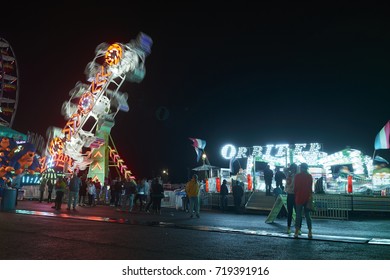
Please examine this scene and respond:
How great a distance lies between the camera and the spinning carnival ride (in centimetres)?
3131

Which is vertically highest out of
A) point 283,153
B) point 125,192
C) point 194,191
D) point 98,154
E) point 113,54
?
point 113,54

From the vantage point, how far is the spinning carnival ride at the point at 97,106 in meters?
31.3

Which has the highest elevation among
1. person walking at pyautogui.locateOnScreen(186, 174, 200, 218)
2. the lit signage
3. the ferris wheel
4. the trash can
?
the ferris wheel

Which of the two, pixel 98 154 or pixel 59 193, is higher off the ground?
pixel 98 154

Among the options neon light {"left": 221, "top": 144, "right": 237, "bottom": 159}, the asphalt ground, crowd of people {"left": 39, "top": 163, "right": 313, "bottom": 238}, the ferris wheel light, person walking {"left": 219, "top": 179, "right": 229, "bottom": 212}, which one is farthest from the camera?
the ferris wheel light

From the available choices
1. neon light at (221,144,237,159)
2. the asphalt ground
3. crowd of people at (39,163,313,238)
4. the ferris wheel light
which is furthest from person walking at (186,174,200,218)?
the ferris wheel light

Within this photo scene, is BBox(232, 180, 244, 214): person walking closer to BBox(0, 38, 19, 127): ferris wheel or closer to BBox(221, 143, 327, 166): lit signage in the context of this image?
A: BBox(221, 143, 327, 166): lit signage

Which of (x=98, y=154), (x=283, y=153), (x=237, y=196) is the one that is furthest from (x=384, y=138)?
(x=98, y=154)

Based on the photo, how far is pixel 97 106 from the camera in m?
32.8

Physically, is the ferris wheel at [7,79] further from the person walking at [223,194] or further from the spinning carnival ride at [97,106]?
the person walking at [223,194]

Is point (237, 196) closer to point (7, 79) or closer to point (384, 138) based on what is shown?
point (384, 138)

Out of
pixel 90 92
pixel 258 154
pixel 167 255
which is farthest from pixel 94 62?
pixel 167 255

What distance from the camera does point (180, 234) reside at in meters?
8.60
